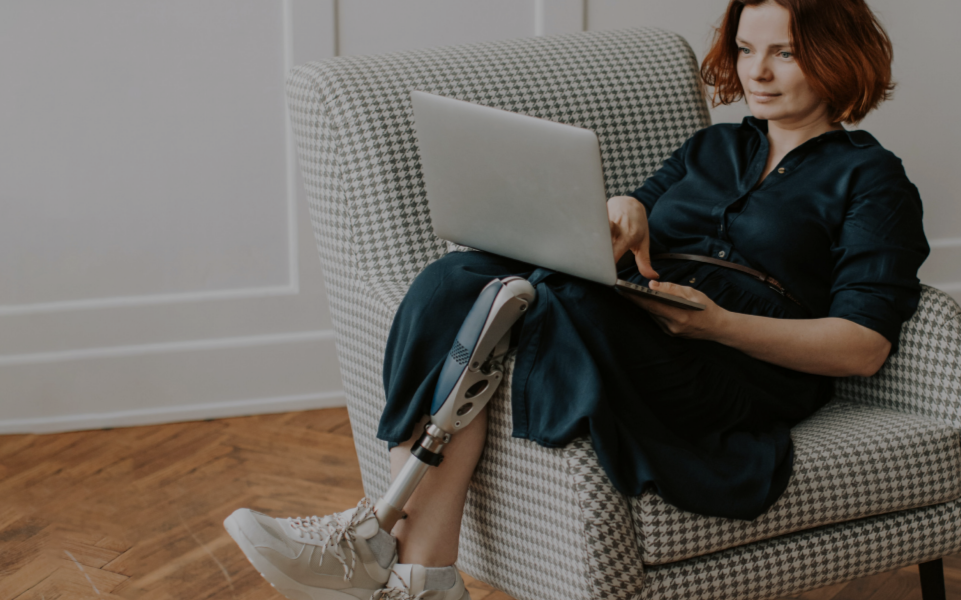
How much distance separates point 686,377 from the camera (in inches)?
44.7

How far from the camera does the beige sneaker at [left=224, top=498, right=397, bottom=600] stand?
1080 mm

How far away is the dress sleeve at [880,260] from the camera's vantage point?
121 cm

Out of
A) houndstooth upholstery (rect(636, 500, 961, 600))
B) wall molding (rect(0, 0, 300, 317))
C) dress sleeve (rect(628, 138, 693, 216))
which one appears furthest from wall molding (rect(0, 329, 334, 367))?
houndstooth upholstery (rect(636, 500, 961, 600))

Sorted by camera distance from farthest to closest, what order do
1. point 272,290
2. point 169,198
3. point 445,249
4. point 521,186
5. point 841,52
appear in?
point 272,290 < point 169,198 < point 445,249 < point 841,52 < point 521,186

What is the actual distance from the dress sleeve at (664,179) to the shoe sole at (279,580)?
79 centimetres

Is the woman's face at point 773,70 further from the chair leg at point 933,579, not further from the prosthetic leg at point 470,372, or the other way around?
the chair leg at point 933,579

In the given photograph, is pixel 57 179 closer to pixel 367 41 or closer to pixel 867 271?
pixel 367 41

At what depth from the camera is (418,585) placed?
1.13m

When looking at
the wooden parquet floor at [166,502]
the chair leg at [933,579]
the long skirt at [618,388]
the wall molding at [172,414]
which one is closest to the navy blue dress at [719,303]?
the long skirt at [618,388]

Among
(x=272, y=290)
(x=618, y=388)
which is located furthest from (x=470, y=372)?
(x=272, y=290)

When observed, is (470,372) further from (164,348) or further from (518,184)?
(164,348)

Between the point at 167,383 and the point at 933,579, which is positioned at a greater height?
the point at 933,579

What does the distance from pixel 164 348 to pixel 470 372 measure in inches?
52.9

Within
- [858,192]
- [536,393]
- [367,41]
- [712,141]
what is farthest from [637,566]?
[367,41]
